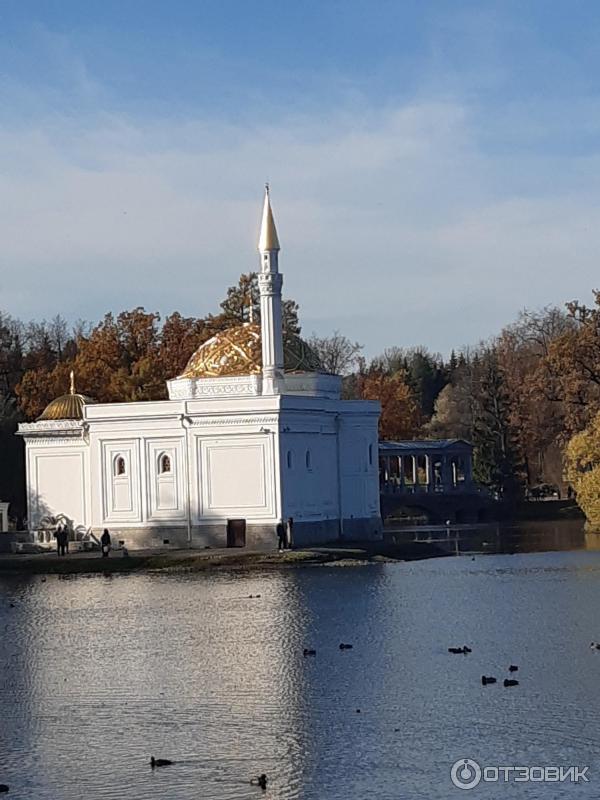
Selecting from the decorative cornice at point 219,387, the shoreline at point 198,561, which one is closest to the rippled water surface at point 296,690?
the shoreline at point 198,561

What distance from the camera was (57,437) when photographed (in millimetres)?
55531

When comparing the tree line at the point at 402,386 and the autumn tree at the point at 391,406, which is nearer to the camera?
the tree line at the point at 402,386

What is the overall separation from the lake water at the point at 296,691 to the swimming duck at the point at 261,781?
101 mm

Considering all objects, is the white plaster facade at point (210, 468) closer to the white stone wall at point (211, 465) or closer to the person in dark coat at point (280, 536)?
the white stone wall at point (211, 465)

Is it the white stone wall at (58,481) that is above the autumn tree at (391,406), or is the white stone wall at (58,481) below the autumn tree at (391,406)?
below

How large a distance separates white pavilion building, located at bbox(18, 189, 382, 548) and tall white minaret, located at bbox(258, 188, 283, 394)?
5 cm

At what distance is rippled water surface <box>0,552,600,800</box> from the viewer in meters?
18.5

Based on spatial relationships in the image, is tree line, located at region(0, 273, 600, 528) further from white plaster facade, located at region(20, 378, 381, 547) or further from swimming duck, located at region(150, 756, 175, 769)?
swimming duck, located at region(150, 756, 175, 769)

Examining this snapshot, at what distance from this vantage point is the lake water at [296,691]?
727 inches

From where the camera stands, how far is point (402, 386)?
9606 centimetres

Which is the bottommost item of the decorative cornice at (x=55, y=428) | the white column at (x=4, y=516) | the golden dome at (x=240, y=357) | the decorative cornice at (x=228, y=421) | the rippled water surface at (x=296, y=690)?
the rippled water surface at (x=296, y=690)

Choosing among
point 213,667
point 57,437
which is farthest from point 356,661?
point 57,437

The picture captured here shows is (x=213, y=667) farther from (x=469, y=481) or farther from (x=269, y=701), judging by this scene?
(x=469, y=481)

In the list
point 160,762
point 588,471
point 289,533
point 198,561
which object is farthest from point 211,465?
point 160,762
